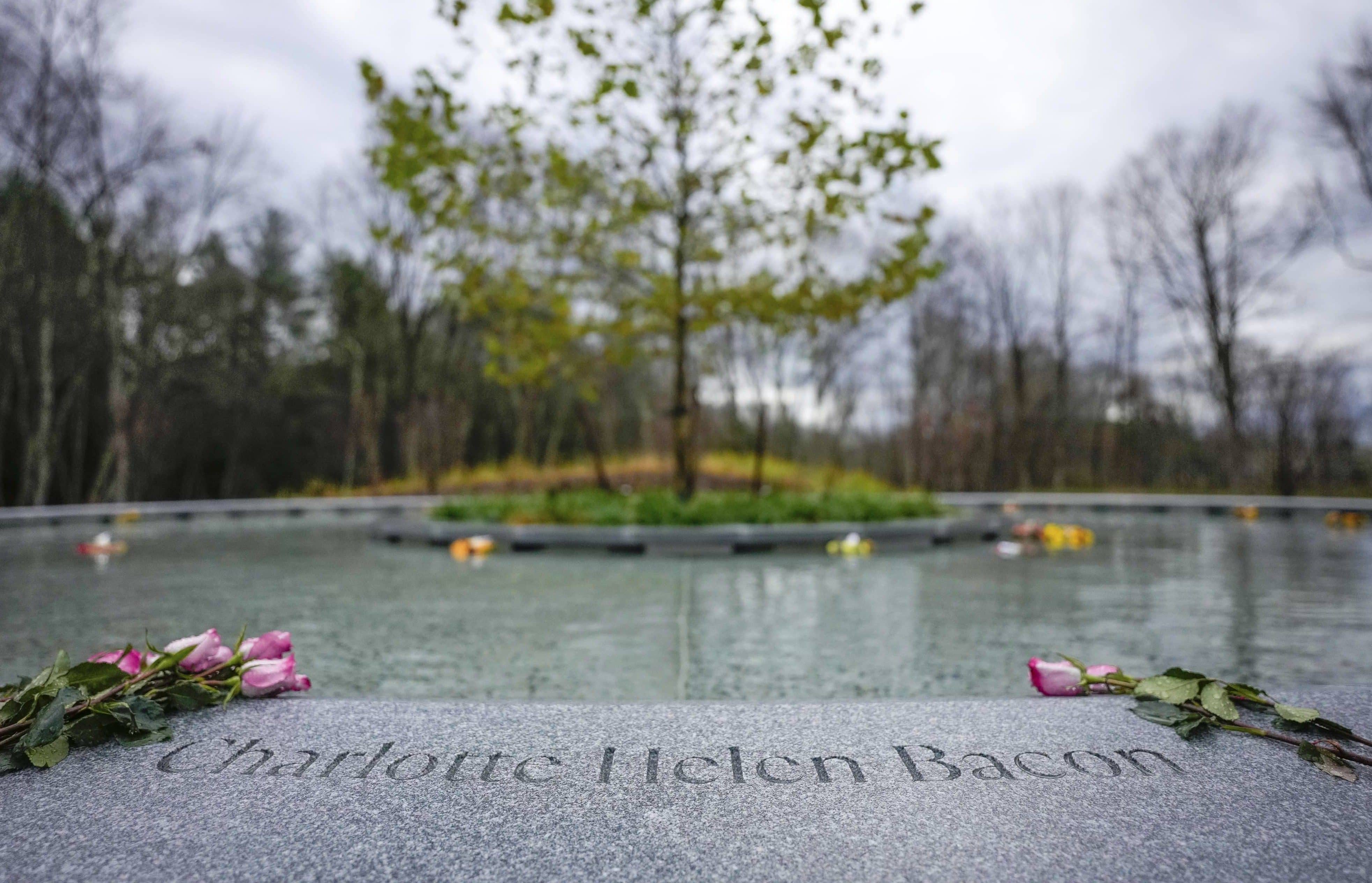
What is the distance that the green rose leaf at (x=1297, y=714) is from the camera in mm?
2256

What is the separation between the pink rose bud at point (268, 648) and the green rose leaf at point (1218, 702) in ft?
8.97

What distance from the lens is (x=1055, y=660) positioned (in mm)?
4270

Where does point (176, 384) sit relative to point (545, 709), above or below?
above

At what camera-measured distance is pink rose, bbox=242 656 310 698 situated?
104 inches

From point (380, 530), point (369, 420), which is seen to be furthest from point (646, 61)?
point (369, 420)

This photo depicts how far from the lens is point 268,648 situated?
108 inches

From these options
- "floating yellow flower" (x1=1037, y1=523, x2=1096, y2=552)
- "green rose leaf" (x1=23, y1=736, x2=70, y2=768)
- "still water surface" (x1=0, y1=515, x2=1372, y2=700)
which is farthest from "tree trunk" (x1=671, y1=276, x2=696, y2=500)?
"green rose leaf" (x1=23, y1=736, x2=70, y2=768)

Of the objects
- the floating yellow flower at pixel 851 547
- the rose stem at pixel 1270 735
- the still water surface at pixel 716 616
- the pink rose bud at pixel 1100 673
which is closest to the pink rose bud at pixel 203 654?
the still water surface at pixel 716 616

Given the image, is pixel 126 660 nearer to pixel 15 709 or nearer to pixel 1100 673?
pixel 15 709

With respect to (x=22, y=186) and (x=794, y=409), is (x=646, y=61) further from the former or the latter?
(x=794, y=409)

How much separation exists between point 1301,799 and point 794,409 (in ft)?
108

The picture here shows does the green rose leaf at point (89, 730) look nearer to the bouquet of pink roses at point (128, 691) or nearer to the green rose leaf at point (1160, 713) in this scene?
the bouquet of pink roses at point (128, 691)

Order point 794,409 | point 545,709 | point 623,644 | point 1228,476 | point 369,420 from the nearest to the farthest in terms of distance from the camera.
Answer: point 545,709, point 623,644, point 369,420, point 1228,476, point 794,409

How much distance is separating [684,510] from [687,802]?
8900mm
